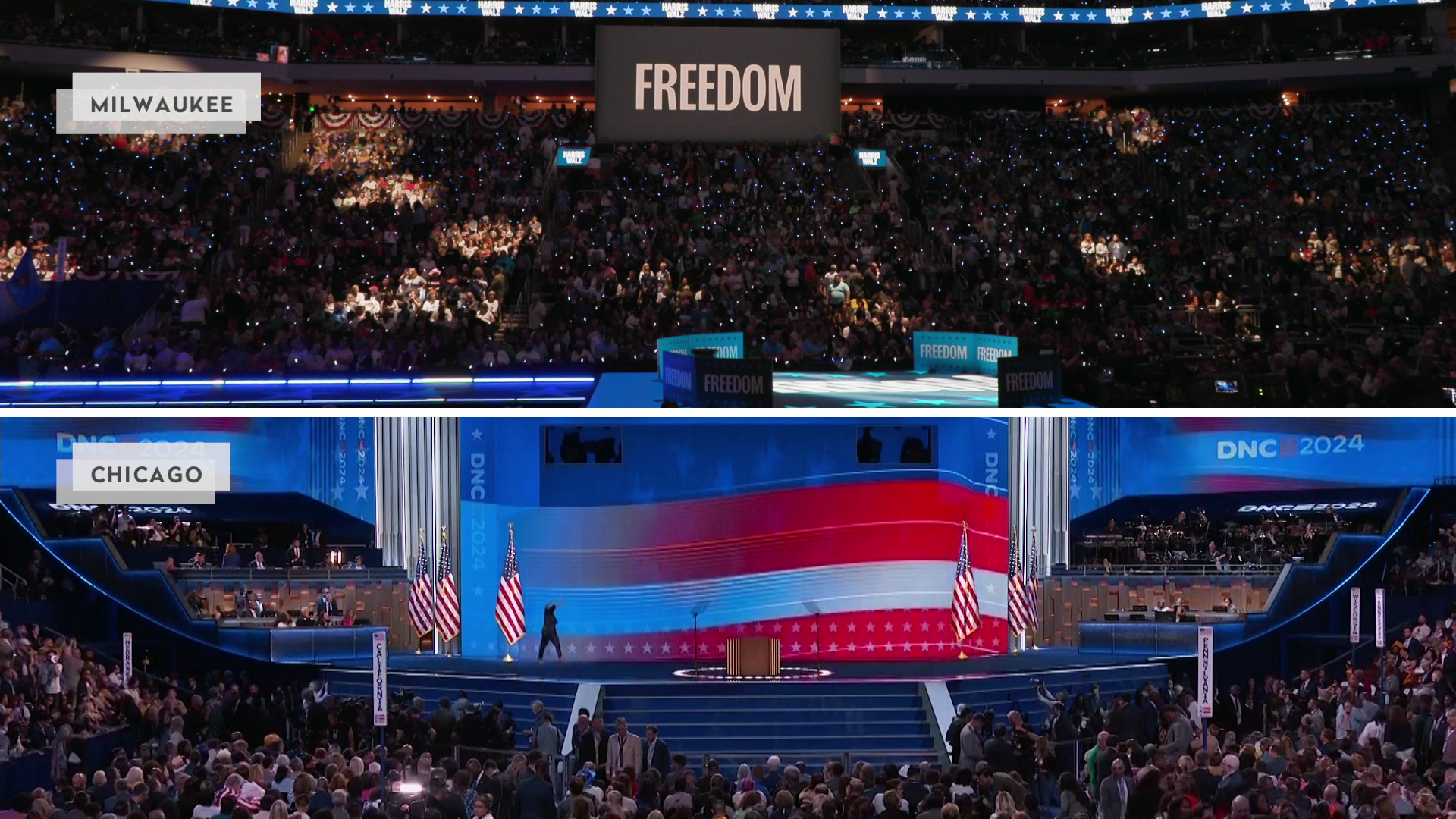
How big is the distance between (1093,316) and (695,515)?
22.1 feet

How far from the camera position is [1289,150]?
1266 inches

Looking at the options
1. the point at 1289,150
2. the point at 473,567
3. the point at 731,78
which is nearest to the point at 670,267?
the point at 473,567

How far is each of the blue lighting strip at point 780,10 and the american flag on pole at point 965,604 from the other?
13.2 metres

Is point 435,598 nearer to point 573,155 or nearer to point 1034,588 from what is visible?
point 1034,588

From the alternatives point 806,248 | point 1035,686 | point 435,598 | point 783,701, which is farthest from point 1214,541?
point 435,598

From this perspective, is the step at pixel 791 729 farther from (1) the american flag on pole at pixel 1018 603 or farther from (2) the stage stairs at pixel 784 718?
(1) the american flag on pole at pixel 1018 603

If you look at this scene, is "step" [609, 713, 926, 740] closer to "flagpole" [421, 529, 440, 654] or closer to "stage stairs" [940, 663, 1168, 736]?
"stage stairs" [940, 663, 1168, 736]

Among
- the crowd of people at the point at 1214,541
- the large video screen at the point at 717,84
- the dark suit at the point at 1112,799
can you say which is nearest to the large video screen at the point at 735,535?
the crowd of people at the point at 1214,541

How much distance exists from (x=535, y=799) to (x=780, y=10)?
72.2 feet

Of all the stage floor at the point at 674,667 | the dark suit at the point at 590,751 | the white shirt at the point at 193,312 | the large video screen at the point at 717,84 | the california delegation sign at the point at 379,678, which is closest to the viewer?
the california delegation sign at the point at 379,678

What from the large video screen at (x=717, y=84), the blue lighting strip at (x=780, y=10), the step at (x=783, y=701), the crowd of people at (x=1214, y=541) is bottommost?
the step at (x=783, y=701)

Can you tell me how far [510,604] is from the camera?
20281mm

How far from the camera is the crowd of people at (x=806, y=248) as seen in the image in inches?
901

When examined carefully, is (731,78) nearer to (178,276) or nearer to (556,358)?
(556,358)
